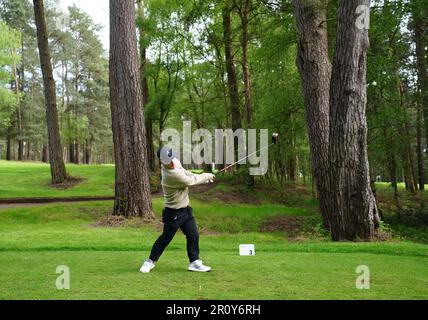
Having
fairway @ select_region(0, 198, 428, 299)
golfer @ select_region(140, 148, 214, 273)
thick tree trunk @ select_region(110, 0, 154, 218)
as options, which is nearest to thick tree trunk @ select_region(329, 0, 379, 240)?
fairway @ select_region(0, 198, 428, 299)

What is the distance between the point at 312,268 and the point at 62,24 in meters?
59.8

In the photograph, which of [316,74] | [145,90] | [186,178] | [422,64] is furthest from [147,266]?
[145,90]

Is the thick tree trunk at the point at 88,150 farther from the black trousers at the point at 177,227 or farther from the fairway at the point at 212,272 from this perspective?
the black trousers at the point at 177,227

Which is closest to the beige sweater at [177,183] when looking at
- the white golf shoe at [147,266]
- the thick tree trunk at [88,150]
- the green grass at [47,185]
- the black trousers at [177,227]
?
the black trousers at [177,227]

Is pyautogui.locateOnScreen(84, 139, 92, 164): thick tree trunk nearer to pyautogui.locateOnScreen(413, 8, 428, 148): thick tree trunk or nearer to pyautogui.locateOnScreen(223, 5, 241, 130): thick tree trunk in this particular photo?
pyautogui.locateOnScreen(223, 5, 241, 130): thick tree trunk

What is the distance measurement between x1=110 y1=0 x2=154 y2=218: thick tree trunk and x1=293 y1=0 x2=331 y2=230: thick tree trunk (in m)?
6.44

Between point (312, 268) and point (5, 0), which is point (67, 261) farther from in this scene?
point (5, 0)

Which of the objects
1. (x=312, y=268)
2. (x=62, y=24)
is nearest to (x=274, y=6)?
(x=312, y=268)

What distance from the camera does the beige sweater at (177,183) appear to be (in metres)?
7.34

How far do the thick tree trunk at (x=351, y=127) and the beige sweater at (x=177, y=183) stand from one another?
6.01 meters

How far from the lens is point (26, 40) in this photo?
2480 inches

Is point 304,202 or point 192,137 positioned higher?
point 192,137

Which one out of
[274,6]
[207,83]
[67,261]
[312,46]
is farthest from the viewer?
[207,83]

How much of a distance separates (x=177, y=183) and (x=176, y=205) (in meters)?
0.41
